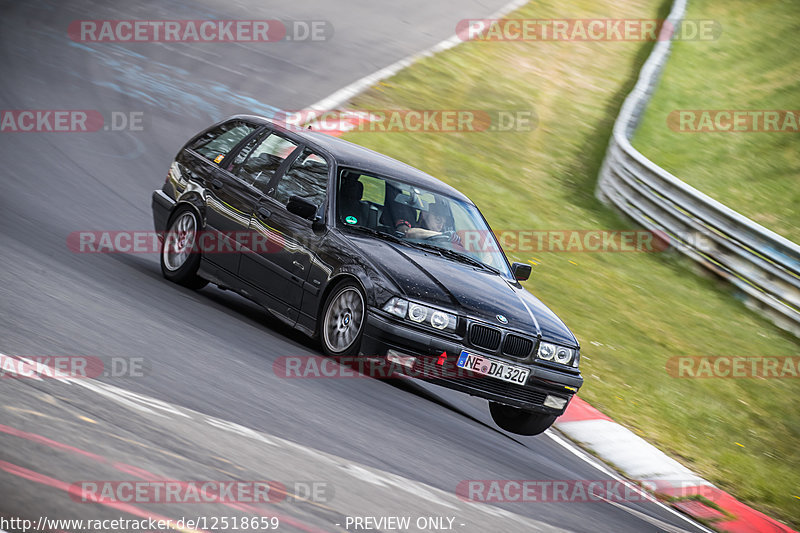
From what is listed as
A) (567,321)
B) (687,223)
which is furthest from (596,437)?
(687,223)

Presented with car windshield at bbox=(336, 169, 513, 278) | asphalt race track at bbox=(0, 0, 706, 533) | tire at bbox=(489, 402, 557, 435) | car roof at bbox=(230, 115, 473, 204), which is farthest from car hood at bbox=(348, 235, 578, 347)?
car roof at bbox=(230, 115, 473, 204)

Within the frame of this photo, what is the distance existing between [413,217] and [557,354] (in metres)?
1.67

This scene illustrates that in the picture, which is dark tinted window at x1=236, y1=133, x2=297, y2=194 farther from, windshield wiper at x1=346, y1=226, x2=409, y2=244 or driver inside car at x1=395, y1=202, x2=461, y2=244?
driver inside car at x1=395, y1=202, x2=461, y2=244

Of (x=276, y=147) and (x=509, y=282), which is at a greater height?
(x=276, y=147)

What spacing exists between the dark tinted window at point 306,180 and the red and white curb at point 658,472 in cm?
283

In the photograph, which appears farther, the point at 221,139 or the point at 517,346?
the point at 221,139

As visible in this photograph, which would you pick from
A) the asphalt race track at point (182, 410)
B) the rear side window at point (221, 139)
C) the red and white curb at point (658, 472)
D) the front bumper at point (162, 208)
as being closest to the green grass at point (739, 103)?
the red and white curb at point (658, 472)

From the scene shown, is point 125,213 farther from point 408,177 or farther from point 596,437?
point 596,437

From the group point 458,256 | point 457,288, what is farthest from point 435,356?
point 458,256

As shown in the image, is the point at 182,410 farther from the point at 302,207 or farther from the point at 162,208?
the point at 162,208

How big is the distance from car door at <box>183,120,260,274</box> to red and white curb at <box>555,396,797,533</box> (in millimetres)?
3194

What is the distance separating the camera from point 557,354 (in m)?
7.87

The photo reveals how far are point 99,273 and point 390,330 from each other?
281 centimetres

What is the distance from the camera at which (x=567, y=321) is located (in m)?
11.8
